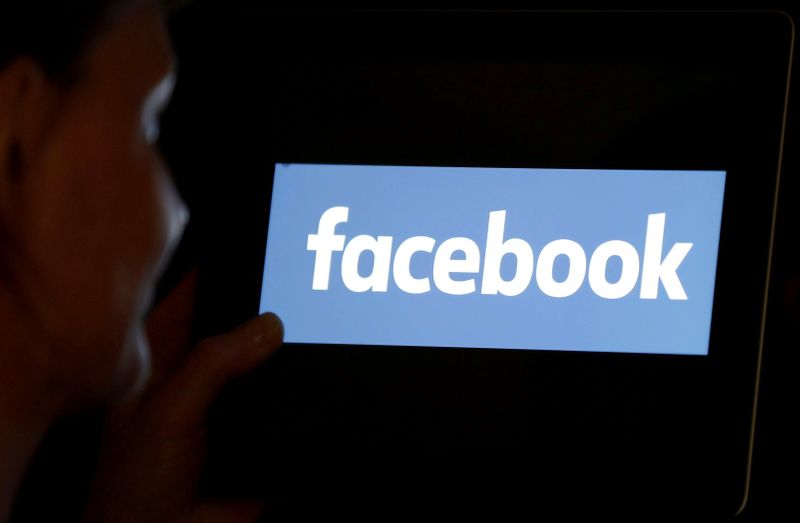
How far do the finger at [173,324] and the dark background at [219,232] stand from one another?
0.05 meters

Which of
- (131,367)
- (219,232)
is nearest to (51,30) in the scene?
(131,367)

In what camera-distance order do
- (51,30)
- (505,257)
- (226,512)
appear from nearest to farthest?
(51,30), (505,257), (226,512)

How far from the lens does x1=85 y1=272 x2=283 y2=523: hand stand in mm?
999

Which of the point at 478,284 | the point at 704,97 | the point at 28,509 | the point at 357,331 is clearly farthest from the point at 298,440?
the point at 704,97

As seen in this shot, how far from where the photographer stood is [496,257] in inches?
37.9

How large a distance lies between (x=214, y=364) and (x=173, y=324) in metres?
0.17

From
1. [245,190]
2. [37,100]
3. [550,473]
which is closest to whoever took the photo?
[37,100]

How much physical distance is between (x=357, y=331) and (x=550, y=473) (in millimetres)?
217

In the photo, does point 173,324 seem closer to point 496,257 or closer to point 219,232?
point 219,232

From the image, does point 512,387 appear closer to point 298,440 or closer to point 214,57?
point 298,440

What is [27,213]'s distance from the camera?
67cm

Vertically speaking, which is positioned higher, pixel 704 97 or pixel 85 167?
pixel 704 97

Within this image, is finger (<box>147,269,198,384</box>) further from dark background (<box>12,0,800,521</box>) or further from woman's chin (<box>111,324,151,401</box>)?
woman's chin (<box>111,324,151,401</box>)

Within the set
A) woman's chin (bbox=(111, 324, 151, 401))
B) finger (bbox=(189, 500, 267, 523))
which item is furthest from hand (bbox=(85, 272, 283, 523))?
woman's chin (bbox=(111, 324, 151, 401))
